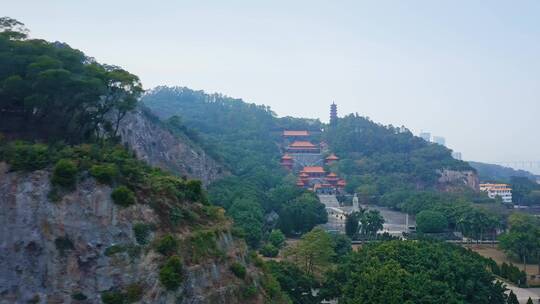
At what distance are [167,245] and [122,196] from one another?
220 cm

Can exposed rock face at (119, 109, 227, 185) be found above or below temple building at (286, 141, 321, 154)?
below

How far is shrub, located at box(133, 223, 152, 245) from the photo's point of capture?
55.2ft

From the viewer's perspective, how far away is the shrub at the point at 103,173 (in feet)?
57.0

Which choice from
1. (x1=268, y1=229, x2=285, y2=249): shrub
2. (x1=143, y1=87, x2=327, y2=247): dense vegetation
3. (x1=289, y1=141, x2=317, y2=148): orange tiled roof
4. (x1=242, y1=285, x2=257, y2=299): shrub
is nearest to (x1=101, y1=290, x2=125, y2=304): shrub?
(x1=242, y1=285, x2=257, y2=299): shrub

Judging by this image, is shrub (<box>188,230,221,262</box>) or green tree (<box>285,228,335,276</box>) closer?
shrub (<box>188,230,221,262</box>)

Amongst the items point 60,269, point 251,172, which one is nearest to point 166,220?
point 60,269

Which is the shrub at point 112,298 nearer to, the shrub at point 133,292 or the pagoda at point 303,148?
the shrub at point 133,292

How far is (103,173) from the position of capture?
17453 millimetres

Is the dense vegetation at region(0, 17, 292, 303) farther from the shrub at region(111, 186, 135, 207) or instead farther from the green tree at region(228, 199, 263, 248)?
the green tree at region(228, 199, 263, 248)

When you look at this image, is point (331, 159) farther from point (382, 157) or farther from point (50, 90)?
point (50, 90)

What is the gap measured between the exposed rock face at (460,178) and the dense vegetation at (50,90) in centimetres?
5140

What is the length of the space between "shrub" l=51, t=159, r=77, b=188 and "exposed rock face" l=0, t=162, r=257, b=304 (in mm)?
284

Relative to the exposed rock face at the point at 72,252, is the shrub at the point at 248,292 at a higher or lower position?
lower

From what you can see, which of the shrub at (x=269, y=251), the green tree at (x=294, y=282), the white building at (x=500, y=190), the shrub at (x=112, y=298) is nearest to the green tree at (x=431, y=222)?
the shrub at (x=269, y=251)
